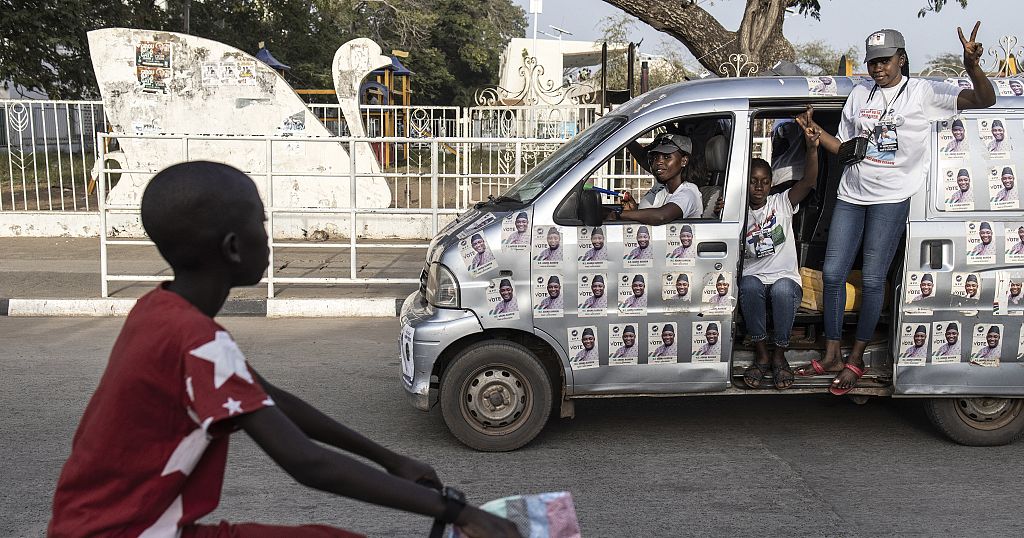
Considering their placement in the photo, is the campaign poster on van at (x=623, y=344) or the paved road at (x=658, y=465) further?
the campaign poster on van at (x=623, y=344)

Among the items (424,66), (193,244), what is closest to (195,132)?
(193,244)

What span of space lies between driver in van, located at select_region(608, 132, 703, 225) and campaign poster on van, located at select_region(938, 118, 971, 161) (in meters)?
1.31

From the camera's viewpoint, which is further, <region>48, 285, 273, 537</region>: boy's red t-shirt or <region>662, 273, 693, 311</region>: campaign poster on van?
<region>662, 273, 693, 311</region>: campaign poster on van

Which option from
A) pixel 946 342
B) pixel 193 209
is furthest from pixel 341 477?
pixel 946 342

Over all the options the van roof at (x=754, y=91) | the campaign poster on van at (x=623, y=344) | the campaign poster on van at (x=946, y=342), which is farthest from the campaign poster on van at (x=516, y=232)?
the campaign poster on van at (x=946, y=342)

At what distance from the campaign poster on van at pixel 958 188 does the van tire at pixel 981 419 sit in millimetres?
1080

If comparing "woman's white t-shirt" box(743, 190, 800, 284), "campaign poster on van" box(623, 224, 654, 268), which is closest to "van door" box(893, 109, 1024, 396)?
"woman's white t-shirt" box(743, 190, 800, 284)

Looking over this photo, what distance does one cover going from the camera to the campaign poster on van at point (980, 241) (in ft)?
17.8

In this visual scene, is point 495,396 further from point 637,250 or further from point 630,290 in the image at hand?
point 637,250

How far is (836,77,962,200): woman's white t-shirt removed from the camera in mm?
5469

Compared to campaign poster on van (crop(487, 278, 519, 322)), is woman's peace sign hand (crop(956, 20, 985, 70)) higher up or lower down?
higher up

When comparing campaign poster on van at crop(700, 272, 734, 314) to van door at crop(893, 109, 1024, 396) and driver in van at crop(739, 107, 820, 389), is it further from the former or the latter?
van door at crop(893, 109, 1024, 396)

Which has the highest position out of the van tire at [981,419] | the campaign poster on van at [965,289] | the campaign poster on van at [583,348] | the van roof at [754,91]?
the van roof at [754,91]

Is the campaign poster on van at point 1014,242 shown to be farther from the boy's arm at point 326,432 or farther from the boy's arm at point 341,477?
the boy's arm at point 341,477
